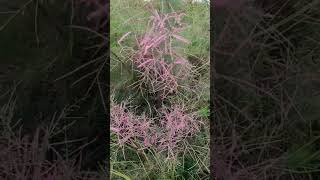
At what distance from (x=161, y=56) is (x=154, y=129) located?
0.20 meters

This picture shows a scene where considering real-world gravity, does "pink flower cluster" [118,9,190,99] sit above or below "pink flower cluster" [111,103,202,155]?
above

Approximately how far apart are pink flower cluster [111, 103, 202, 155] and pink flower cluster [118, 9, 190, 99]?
0.20 ft

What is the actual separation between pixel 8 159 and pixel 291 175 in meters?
0.72

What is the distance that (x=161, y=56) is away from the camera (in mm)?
1309

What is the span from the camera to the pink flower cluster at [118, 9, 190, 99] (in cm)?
130

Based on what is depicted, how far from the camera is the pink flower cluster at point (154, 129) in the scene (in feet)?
4.19

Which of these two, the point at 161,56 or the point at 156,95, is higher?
the point at 161,56

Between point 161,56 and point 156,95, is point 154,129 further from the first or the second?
point 161,56

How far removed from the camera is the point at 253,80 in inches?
47.8

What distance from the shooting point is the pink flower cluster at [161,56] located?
1.30 m

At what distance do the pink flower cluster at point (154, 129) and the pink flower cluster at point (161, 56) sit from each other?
62 millimetres

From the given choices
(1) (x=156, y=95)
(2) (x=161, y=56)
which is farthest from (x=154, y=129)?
(2) (x=161, y=56)

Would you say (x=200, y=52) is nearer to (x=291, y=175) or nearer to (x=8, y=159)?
(x=291, y=175)

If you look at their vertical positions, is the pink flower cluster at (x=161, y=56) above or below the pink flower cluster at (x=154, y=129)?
above
